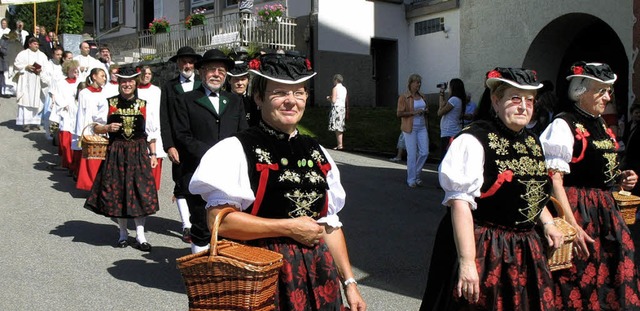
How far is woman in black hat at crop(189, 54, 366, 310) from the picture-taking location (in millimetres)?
3086

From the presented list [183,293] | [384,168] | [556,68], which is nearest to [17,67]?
[384,168]

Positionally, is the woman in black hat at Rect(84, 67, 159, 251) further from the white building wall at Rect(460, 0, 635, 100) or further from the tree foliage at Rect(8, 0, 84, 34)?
the tree foliage at Rect(8, 0, 84, 34)

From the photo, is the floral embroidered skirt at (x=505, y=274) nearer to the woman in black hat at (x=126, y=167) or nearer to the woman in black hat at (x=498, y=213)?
the woman in black hat at (x=498, y=213)

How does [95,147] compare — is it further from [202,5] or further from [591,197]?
[202,5]

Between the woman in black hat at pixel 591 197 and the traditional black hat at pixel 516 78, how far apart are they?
92cm

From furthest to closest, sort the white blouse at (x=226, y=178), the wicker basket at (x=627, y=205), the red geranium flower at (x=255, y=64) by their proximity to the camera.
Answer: the wicker basket at (x=627, y=205) < the red geranium flower at (x=255, y=64) < the white blouse at (x=226, y=178)

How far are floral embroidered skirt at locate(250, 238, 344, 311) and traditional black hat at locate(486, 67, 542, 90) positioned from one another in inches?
56.6

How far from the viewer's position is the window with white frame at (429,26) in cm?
2075

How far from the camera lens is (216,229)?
2850 millimetres

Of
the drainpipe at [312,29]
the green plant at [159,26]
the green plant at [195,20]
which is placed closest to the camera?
the drainpipe at [312,29]

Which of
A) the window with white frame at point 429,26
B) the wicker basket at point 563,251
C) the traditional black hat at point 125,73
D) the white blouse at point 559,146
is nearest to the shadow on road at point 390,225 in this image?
the white blouse at point 559,146

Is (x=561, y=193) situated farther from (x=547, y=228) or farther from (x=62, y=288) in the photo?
(x=62, y=288)

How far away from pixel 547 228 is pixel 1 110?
18438 millimetres

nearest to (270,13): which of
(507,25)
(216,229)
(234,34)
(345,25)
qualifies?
(234,34)
